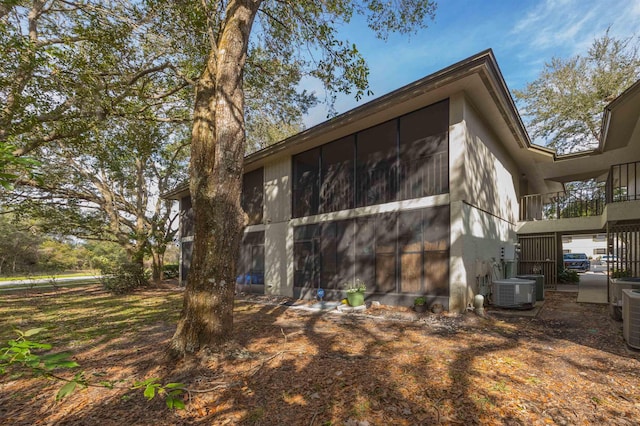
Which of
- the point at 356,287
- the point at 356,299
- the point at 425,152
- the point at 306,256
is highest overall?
the point at 425,152

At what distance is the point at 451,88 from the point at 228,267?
7.13m

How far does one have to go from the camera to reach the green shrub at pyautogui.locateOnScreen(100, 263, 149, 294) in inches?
588

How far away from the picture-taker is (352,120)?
943 cm

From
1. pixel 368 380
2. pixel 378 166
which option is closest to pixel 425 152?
pixel 378 166

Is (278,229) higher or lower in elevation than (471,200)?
lower

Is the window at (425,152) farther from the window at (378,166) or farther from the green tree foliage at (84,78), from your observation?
the green tree foliage at (84,78)

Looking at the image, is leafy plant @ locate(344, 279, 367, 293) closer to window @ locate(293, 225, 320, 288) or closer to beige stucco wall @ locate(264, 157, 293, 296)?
window @ locate(293, 225, 320, 288)

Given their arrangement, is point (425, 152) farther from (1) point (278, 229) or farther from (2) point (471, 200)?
(1) point (278, 229)

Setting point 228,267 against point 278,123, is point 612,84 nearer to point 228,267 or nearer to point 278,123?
point 278,123

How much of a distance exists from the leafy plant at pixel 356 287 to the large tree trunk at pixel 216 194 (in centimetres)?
512

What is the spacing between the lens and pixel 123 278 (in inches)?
598

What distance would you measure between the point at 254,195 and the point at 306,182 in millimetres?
3389

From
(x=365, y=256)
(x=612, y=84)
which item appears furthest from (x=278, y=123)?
(x=612, y=84)

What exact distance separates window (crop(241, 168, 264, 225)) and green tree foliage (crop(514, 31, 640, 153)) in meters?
19.0
